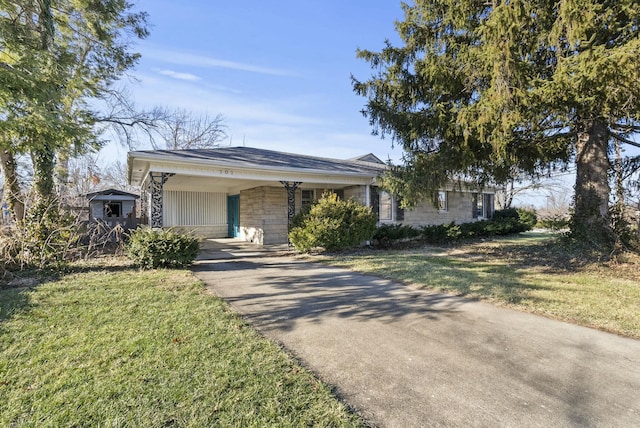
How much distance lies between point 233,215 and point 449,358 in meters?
15.0

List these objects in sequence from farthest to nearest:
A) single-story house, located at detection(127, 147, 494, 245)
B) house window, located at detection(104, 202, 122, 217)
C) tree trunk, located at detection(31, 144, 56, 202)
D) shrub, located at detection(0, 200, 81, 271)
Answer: house window, located at detection(104, 202, 122, 217) → single-story house, located at detection(127, 147, 494, 245) → tree trunk, located at detection(31, 144, 56, 202) → shrub, located at detection(0, 200, 81, 271)

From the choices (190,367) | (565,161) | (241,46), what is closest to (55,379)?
(190,367)

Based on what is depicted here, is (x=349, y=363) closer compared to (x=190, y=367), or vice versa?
(x=190, y=367)

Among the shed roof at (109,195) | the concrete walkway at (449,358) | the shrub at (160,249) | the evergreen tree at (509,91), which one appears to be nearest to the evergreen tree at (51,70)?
the shrub at (160,249)

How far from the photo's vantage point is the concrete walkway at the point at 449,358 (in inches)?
96.4

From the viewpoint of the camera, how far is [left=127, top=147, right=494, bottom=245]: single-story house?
9836mm

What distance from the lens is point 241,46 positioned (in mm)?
10711

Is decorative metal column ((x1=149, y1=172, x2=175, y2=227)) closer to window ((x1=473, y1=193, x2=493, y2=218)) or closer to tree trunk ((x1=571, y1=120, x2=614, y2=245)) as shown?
tree trunk ((x1=571, y1=120, x2=614, y2=245))

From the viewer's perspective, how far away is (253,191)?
1454 centimetres

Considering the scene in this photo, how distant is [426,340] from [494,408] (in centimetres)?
130

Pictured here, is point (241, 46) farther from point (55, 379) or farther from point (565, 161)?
point (565, 161)

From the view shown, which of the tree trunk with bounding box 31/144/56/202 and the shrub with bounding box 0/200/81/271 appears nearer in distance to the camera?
the shrub with bounding box 0/200/81/271

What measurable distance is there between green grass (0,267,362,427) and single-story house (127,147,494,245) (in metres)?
5.48

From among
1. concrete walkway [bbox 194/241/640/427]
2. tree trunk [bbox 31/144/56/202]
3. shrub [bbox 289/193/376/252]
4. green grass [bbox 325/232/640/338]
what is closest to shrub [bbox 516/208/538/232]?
green grass [bbox 325/232/640/338]
